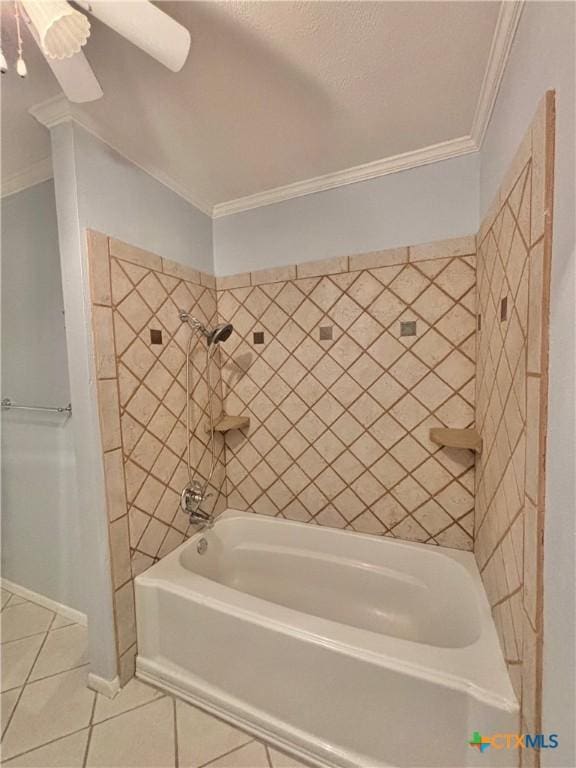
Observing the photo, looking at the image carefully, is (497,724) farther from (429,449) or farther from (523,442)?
(429,449)

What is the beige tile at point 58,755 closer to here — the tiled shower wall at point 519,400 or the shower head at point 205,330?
the tiled shower wall at point 519,400

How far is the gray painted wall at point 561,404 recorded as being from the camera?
0.54 meters

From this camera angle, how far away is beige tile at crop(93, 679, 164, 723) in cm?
110

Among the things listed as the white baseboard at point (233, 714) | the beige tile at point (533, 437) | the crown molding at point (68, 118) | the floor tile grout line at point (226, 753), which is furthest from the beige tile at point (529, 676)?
the crown molding at point (68, 118)

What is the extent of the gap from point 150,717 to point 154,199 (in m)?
2.03

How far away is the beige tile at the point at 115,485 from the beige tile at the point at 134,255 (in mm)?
761

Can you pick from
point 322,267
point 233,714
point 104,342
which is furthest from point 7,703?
point 322,267

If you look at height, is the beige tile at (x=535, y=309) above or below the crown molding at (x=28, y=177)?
below

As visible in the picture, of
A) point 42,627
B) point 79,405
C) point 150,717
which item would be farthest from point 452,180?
point 42,627

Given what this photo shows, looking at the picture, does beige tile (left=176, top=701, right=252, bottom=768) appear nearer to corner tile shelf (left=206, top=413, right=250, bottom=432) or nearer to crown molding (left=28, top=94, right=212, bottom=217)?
corner tile shelf (left=206, top=413, right=250, bottom=432)

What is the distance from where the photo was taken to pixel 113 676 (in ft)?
3.80

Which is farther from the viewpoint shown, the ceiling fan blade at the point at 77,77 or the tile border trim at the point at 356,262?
the tile border trim at the point at 356,262

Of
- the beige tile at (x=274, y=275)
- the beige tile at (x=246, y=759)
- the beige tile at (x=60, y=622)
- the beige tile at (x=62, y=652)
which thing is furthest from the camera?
the beige tile at (x=274, y=275)

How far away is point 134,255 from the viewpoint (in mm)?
1256
